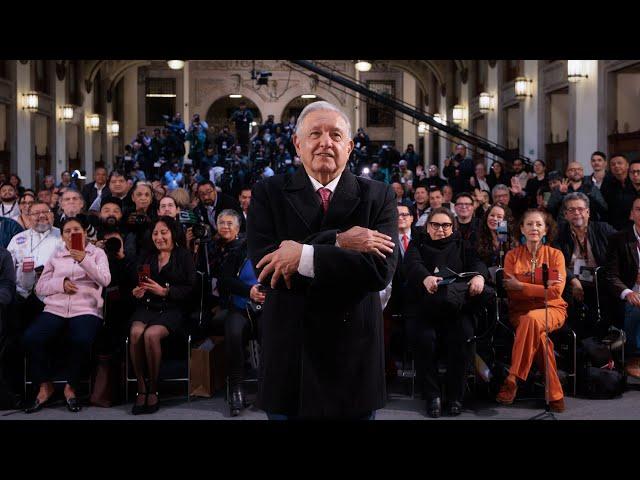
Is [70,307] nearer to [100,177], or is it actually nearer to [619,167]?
[100,177]

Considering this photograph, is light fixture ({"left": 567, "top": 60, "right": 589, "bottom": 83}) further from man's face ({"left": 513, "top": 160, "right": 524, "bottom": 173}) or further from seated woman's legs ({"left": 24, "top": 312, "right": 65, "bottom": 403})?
seated woman's legs ({"left": 24, "top": 312, "right": 65, "bottom": 403})

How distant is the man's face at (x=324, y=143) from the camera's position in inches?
82.4

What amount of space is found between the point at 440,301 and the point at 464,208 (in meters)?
1.92

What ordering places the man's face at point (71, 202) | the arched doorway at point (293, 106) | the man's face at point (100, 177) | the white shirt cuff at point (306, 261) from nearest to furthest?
1. the white shirt cuff at point (306, 261)
2. the man's face at point (71, 202)
3. the man's face at point (100, 177)
4. the arched doorway at point (293, 106)

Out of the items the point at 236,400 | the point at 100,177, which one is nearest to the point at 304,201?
the point at 236,400

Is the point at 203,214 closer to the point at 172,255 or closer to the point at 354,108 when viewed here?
the point at 172,255

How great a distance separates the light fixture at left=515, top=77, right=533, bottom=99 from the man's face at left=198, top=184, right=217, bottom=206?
9729mm

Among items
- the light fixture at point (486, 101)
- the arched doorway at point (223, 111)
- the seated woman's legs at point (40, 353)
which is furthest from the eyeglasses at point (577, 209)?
Answer: the arched doorway at point (223, 111)

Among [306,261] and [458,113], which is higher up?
[458,113]

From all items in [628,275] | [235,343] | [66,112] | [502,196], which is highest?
[66,112]

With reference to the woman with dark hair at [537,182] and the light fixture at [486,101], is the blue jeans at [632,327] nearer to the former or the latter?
the woman with dark hair at [537,182]

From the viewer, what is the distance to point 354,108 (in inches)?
1190

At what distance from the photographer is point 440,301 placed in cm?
534
